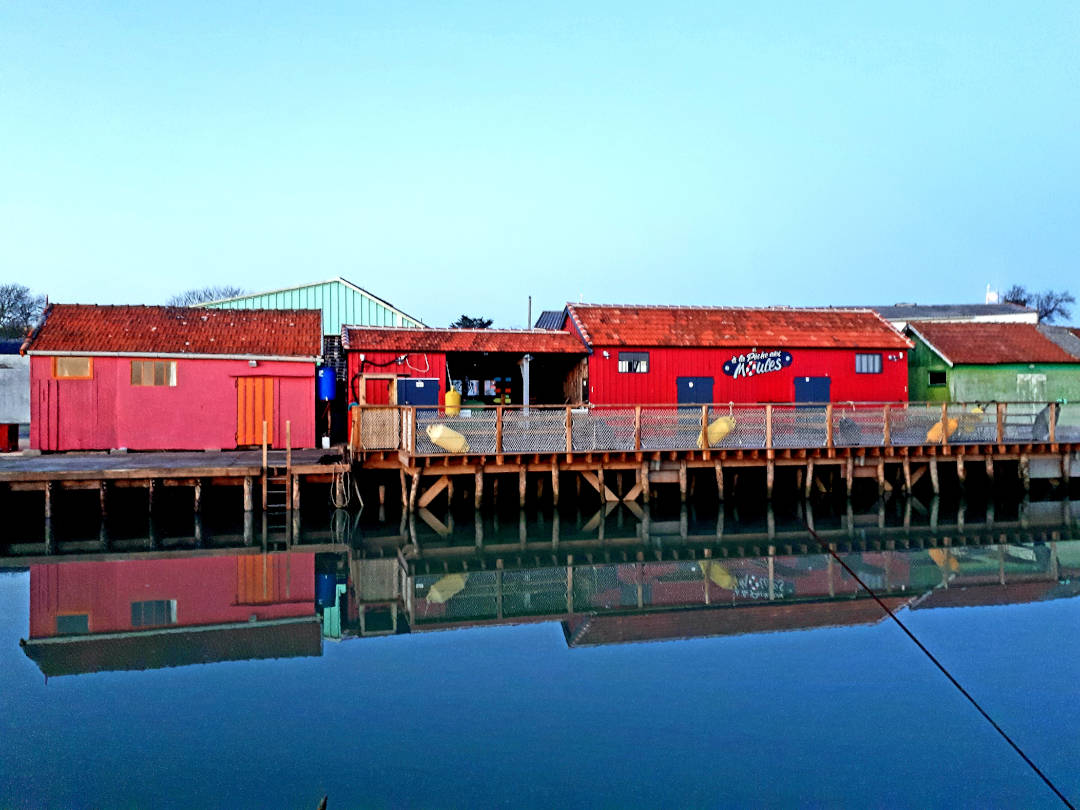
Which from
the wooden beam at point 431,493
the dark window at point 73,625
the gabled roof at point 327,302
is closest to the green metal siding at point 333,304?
the gabled roof at point 327,302

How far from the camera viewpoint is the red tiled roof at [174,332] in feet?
73.7

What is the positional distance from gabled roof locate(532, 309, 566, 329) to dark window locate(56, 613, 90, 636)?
17781 millimetres

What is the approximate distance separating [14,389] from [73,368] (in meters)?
1.68

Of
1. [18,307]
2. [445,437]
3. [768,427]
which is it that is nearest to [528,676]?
[445,437]

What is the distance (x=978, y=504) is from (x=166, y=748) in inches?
846

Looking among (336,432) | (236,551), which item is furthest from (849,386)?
(236,551)

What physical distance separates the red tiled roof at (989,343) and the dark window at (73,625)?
26.5 meters

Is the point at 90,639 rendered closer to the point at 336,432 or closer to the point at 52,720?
the point at 52,720

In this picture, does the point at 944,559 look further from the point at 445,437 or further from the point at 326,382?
the point at 326,382

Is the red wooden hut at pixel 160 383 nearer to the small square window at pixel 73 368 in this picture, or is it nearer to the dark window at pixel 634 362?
the small square window at pixel 73 368

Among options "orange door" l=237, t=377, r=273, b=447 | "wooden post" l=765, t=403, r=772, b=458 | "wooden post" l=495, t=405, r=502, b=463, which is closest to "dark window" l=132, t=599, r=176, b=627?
"wooden post" l=495, t=405, r=502, b=463

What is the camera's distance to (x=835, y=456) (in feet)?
72.3

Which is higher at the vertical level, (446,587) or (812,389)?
(812,389)

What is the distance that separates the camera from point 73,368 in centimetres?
2216
